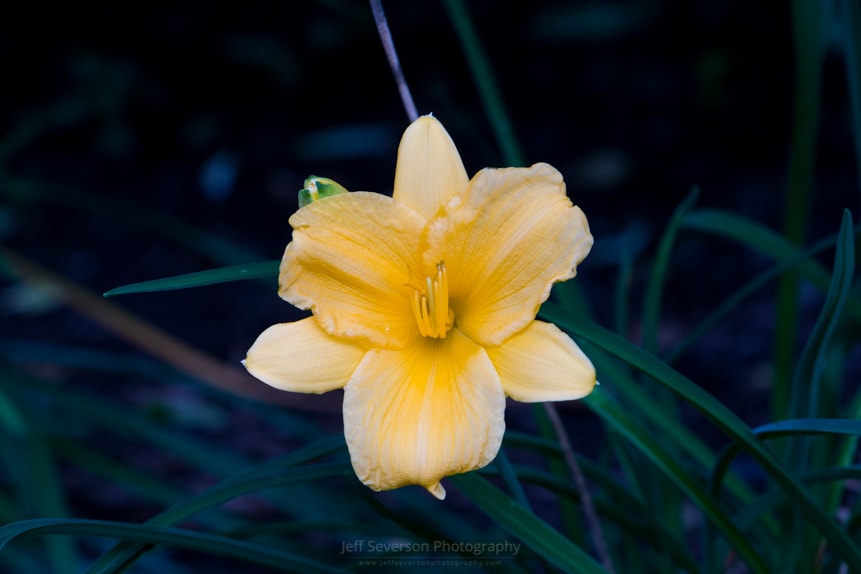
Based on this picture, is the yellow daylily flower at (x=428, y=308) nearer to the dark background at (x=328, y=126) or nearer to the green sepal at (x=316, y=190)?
the green sepal at (x=316, y=190)

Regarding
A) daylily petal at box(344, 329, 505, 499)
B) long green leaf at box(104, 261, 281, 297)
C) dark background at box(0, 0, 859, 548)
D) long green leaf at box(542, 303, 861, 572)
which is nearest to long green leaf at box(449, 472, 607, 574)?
daylily petal at box(344, 329, 505, 499)

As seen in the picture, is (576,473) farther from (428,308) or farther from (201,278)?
(201,278)

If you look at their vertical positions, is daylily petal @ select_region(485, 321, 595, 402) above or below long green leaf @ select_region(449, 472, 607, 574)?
above

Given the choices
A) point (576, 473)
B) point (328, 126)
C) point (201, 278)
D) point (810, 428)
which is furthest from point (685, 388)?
point (328, 126)

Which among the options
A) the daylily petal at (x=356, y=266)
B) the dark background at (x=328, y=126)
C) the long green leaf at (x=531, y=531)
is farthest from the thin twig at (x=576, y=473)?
the dark background at (x=328, y=126)

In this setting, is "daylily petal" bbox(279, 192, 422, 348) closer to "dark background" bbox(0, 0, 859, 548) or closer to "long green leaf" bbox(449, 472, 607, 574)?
"long green leaf" bbox(449, 472, 607, 574)

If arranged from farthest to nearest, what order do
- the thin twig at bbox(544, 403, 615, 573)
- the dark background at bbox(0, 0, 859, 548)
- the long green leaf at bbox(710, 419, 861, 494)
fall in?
the dark background at bbox(0, 0, 859, 548)
the thin twig at bbox(544, 403, 615, 573)
the long green leaf at bbox(710, 419, 861, 494)

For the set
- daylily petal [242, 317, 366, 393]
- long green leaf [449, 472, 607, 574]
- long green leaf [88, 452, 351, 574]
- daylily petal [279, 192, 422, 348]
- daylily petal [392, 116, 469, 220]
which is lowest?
long green leaf [449, 472, 607, 574]
